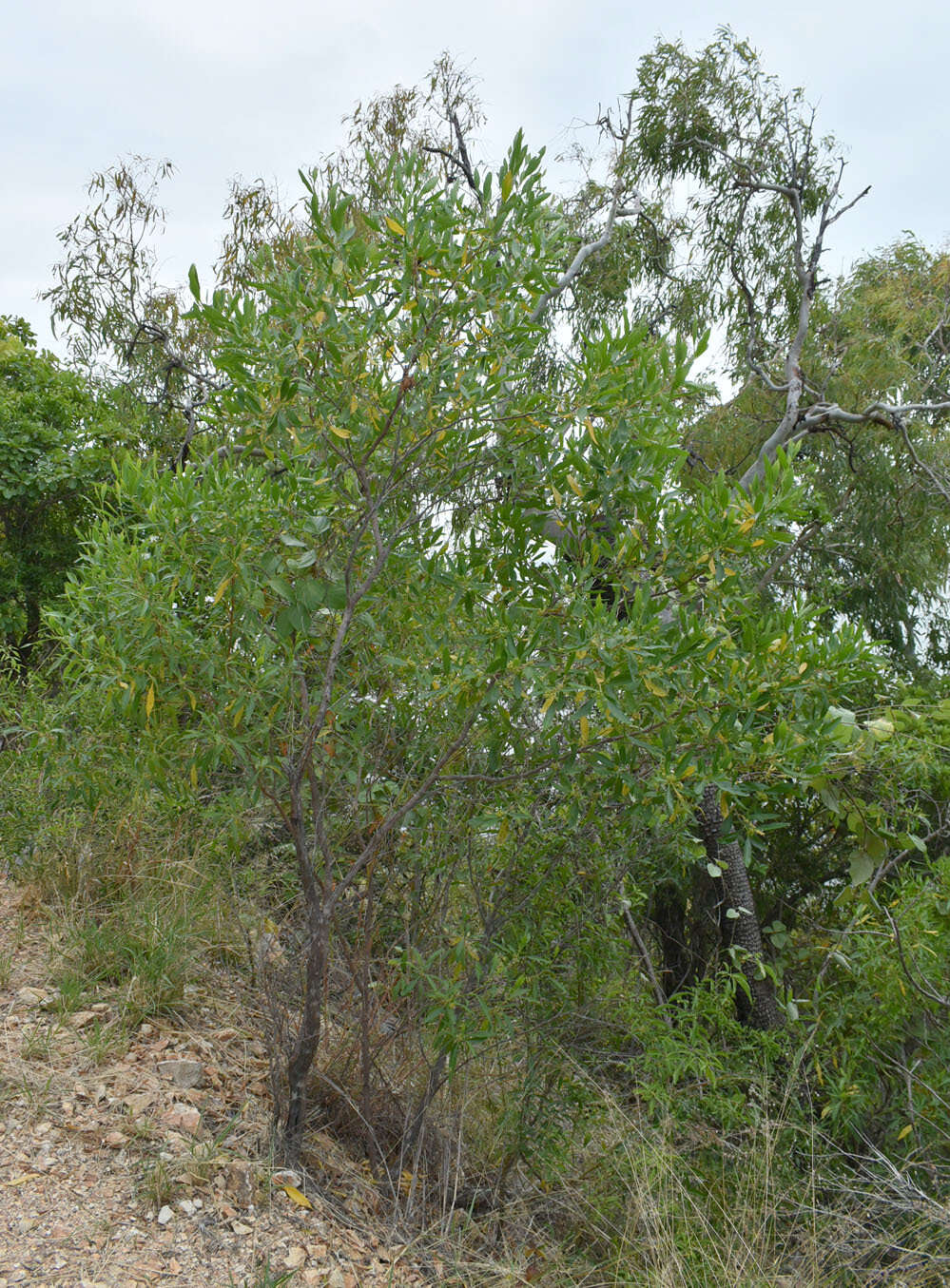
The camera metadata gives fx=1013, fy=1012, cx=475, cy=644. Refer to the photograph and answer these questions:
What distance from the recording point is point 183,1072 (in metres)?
3.66

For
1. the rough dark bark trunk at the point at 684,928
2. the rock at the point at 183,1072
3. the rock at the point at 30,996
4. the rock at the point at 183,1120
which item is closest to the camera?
the rock at the point at 183,1120

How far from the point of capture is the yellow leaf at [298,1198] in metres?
3.19

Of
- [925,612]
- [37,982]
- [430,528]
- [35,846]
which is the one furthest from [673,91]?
[37,982]

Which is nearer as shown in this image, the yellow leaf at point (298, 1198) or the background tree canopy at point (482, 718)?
the background tree canopy at point (482, 718)

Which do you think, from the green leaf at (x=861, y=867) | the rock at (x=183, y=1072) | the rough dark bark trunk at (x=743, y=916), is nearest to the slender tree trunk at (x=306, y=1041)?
the rock at (x=183, y=1072)

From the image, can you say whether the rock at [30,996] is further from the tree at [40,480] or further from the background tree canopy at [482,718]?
the tree at [40,480]

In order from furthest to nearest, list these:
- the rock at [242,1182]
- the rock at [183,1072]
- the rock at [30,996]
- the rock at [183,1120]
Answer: the rock at [30,996], the rock at [183,1072], the rock at [183,1120], the rock at [242,1182]

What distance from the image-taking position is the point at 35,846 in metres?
4.94

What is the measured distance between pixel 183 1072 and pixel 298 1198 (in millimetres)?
710

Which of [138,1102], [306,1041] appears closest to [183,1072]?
[138,1102]

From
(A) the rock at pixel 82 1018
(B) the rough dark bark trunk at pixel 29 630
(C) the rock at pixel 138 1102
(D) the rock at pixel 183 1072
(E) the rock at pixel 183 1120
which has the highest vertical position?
(B) the rough dark bark trunk at pixel 29 630

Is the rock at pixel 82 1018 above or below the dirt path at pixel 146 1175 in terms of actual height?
above

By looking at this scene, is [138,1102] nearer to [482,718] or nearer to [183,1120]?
[183,1120]

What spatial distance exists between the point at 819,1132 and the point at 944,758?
1662mm
